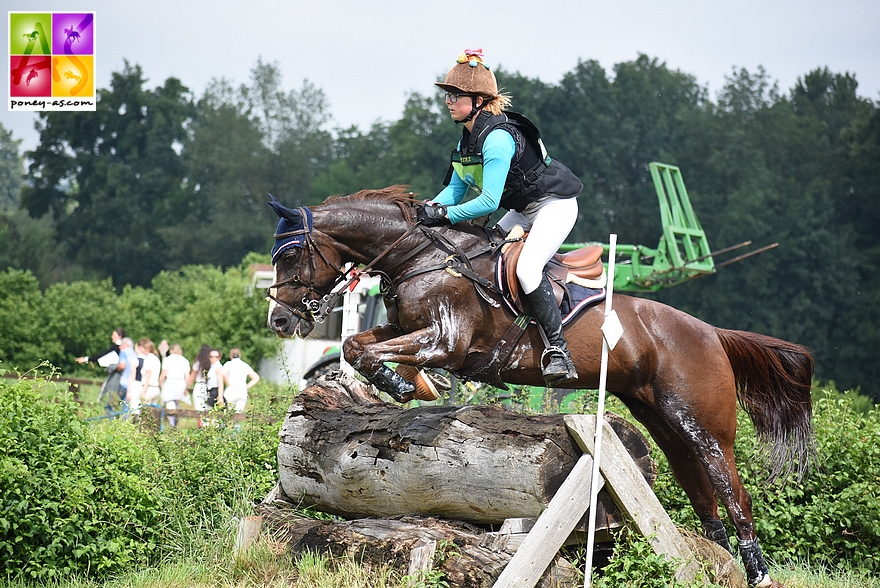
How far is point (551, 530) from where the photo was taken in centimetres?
438

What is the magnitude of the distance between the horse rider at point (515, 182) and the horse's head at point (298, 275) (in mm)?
655

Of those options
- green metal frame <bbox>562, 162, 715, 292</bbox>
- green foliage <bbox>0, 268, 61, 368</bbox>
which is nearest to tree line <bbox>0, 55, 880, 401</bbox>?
green metal frame <bbox>562, 162, 715, 292</bbox>

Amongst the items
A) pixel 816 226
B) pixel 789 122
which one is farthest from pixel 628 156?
pixel 816 226

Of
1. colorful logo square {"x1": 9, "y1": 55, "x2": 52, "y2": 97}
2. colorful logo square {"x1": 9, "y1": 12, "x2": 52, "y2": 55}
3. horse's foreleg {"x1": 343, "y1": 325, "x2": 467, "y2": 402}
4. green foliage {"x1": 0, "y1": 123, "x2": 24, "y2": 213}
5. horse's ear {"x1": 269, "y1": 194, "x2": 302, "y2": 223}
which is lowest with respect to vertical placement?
horse's foreleg {"x1": 343, "y1": 325, "x2": 467, "y2": 402}

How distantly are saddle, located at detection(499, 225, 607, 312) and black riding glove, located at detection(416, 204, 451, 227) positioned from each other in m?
0.40

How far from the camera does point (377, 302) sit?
48.9 feet

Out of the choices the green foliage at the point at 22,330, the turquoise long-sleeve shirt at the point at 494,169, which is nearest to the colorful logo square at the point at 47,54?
Answer: the turquoise long-sleeve shirt at the point at 494,169

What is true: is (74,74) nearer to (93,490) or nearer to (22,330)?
(93,490)

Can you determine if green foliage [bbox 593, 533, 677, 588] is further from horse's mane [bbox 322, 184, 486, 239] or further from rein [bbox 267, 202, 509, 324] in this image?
horse's mane [bbox 322, 184, 486, 239]

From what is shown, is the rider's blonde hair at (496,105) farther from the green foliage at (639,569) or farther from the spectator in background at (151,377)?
the spectator in background at (151,377)

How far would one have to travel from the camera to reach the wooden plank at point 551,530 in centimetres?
432

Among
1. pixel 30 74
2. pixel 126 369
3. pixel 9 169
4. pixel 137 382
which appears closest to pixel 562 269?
pixel 30 74

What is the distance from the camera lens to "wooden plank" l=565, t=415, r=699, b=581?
4.50 m

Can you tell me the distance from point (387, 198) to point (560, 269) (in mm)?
1110
